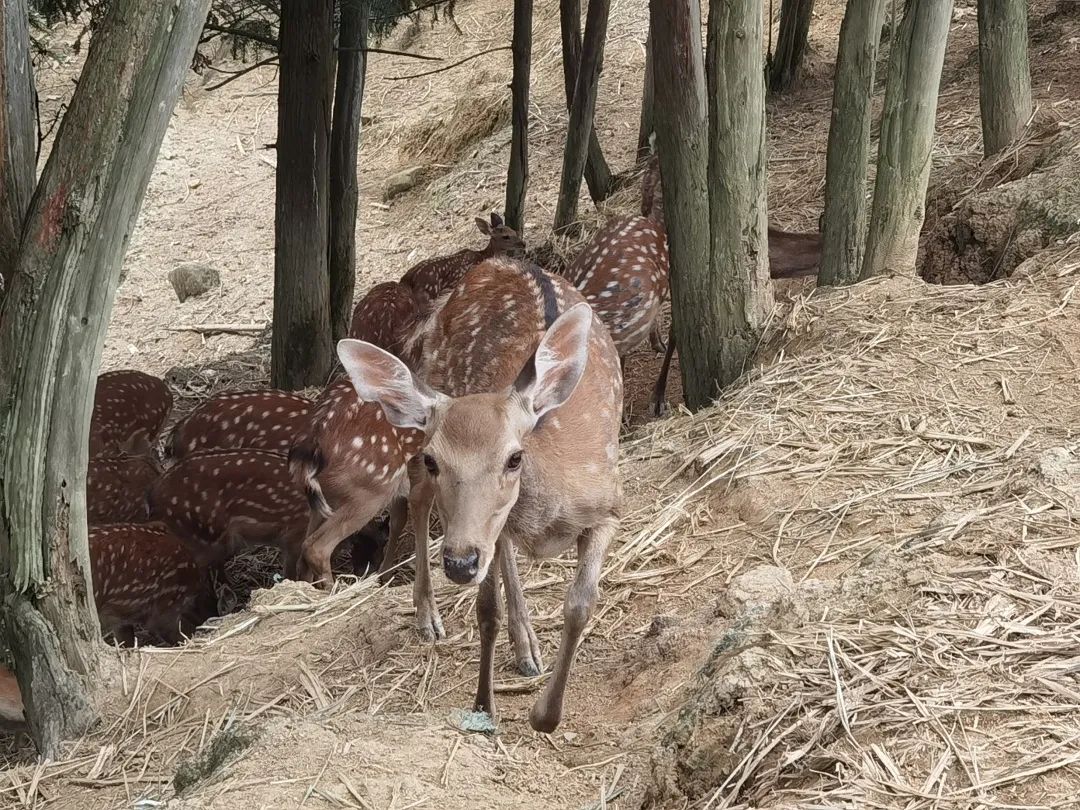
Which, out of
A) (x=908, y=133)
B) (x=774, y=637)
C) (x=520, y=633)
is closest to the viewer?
(x=774, y=637)

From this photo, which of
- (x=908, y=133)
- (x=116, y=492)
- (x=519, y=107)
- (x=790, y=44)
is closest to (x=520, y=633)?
(x=116, y=492)

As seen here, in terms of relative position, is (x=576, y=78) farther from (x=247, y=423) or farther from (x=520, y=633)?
(x=520, y=633)

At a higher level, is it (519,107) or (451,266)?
(519,107)

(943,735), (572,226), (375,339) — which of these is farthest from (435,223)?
(943,735)

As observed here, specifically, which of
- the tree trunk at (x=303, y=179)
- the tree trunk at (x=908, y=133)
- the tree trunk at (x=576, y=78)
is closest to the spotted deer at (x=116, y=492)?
the tree trunk at (x=303, y=179)

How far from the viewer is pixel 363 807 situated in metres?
2.95

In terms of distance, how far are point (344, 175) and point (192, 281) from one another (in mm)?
4149

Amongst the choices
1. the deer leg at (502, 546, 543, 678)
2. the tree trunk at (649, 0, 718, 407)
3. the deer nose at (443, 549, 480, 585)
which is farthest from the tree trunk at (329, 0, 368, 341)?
the deer nose at (443, 549, 480, 585)

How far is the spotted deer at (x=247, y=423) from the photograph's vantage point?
244 inches

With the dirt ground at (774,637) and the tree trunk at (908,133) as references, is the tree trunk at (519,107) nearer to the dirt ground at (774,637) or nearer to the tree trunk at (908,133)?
the dirt ground at (774,637)

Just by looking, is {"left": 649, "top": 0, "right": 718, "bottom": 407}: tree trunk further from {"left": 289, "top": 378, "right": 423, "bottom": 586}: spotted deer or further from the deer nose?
the deer nose

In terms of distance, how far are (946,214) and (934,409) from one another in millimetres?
2403

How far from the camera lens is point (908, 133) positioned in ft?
A: 18.8

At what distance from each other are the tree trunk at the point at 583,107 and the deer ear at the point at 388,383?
4963 mm
